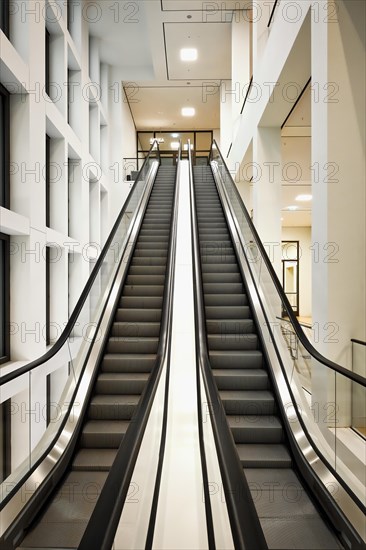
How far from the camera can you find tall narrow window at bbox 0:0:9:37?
7.33 metres

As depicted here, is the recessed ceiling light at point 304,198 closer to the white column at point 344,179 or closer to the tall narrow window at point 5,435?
the white column at point 344,179

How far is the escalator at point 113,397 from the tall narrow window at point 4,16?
4.28m

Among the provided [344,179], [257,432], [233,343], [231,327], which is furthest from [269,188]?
[257,432]

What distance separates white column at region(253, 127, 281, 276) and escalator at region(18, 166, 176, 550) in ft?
7.74

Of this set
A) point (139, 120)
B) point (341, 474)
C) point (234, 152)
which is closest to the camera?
point (341, 474)

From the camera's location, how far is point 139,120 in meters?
23.6

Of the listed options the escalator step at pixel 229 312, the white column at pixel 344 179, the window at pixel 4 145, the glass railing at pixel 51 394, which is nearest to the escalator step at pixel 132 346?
the glass railing at pixel 51 394

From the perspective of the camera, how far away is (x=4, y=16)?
24.3 feet

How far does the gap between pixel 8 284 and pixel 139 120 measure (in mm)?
18055

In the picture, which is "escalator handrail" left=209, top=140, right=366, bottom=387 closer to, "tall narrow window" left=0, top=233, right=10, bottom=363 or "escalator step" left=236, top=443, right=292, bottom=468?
"escalator step" left=236, top=443, right=292, bottom=468

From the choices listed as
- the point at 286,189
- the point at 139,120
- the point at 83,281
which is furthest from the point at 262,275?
the point at 139,120

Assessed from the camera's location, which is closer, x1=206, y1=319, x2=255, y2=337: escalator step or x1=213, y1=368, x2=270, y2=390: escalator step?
x1=213, y1=368, x2=270, y2=390: escalator step

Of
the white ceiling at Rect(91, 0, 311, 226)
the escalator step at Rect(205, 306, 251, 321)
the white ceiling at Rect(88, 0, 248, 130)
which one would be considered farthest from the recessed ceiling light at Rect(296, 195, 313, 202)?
the escalator step at Rect(205, 306, 251, 321)

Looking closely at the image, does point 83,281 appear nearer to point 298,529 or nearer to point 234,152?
point 234,152
